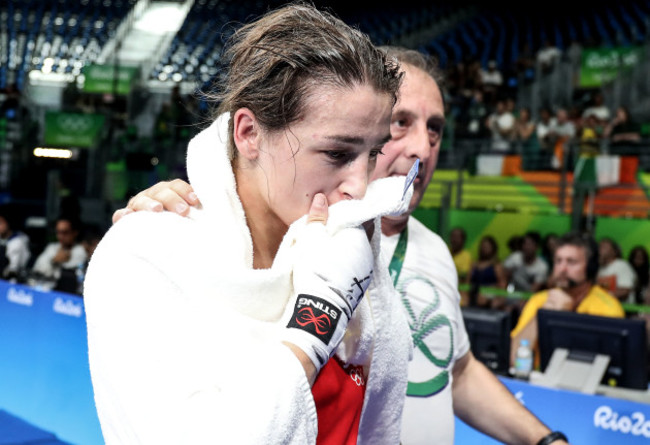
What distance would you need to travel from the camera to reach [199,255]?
1.13 m

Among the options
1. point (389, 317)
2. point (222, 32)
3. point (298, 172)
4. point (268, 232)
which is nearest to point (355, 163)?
point (298, 172)

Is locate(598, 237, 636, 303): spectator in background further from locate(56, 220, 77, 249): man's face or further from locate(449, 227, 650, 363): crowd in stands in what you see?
locate(56, 220, 77, 249): man's face

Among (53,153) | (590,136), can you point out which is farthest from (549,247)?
(53,153)

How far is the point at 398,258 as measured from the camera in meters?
Result: 1.89

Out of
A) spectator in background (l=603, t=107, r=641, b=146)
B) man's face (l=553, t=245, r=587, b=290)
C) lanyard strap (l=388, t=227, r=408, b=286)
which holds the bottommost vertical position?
man's face (l=553, t=245, r=587, b=290)

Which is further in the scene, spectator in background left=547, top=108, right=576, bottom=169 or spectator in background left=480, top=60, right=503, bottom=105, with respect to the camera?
spectator in background left=480, top=60, right=503, bottom=105

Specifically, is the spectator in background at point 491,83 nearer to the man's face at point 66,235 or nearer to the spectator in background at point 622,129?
the spectator in background at point 622,129

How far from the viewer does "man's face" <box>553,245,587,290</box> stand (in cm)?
472

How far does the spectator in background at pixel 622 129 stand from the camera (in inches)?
390

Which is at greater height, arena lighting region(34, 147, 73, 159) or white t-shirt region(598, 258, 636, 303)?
white t-shirt region(598, 258, 636, 303)

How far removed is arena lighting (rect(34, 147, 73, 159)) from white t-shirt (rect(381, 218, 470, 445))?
10413 millimetres

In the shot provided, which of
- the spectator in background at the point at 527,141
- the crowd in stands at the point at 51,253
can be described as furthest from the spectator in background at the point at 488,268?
the crowd in stands at the point at 51,253

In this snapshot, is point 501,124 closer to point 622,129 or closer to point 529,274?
point 622,129

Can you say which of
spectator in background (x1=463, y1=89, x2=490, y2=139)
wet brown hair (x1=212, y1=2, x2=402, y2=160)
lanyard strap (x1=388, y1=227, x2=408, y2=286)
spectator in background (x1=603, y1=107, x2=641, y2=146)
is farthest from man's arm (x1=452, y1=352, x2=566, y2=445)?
spectator in background (x1=463, y1=89, x2=490, y2=139)
